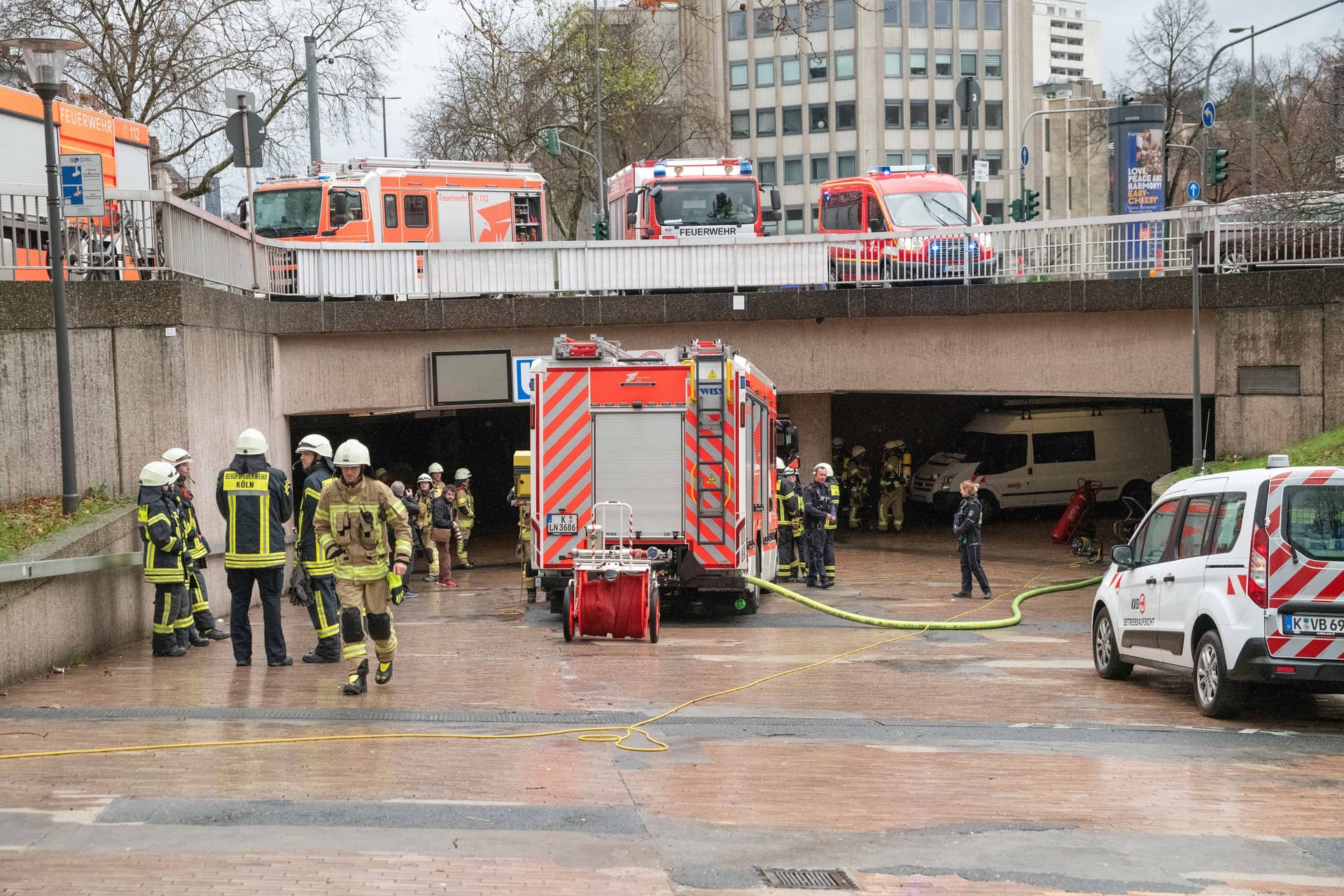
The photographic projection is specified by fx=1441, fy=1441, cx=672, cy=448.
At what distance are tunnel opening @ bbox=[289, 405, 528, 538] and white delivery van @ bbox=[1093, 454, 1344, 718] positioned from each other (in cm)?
2141

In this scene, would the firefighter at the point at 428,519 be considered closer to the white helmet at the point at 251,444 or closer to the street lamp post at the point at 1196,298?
the white helmet at the point at 251,444

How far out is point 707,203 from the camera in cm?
2720

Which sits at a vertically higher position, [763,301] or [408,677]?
[763,301]

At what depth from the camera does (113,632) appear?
12.4 meters

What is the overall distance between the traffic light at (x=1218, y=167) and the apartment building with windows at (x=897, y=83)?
55.5 meters

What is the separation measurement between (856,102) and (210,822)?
83.4 metres

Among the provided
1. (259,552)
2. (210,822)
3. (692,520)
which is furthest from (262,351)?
(210,822)

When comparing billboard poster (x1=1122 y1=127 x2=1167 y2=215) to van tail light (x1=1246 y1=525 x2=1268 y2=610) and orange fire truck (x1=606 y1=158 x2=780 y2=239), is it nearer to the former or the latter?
orange fire truck (x1=606 y1=158 x2=780 y2=239)

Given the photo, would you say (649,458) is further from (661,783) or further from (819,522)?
(661,783)

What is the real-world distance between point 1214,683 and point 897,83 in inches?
3142

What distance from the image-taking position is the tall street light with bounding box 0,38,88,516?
41.0ft

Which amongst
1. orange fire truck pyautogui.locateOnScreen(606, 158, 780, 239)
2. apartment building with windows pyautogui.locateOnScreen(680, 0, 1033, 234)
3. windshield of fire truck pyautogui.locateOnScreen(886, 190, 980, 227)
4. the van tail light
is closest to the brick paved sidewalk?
the van tail light

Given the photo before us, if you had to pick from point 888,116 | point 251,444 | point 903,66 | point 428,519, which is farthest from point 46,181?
point 903,66

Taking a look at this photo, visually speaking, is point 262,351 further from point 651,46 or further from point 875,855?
point 651,46
